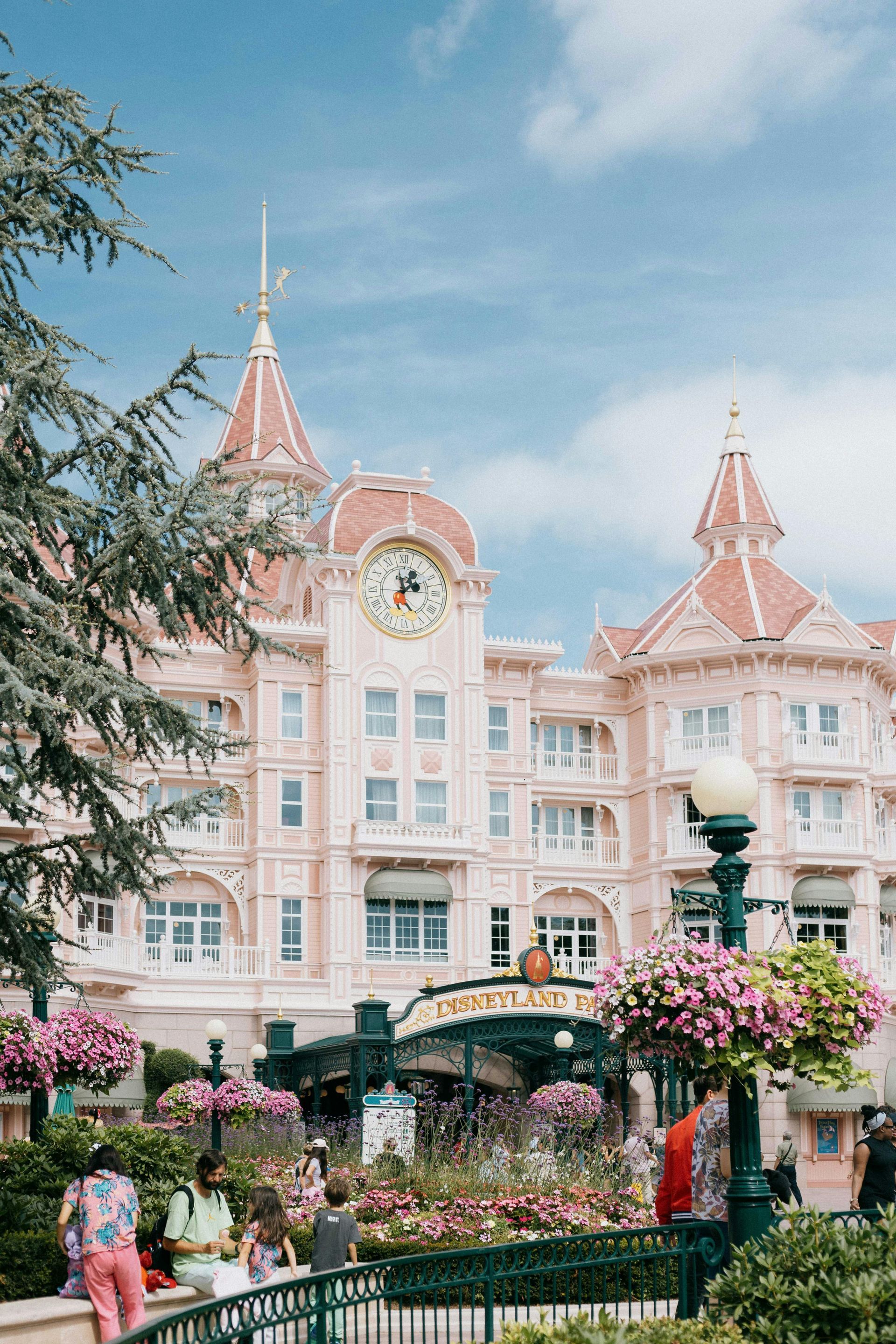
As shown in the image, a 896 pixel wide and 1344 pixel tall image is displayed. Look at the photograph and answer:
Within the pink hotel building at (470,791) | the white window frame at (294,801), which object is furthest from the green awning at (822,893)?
the white window frame at (294,801)

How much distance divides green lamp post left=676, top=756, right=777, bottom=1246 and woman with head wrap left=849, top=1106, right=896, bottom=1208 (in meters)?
2.26

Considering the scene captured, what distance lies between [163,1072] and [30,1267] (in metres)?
24.9

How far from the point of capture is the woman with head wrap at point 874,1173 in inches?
479

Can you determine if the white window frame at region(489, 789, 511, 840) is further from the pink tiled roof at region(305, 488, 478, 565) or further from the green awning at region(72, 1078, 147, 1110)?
the green awning at region(72, 1078, 147, 1110)

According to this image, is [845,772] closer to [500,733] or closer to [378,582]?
[500,733]

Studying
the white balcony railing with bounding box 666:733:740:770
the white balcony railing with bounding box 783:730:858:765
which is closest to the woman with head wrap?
the white balcony railing with bounding box 783:730:858:765

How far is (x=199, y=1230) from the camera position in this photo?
10.8m

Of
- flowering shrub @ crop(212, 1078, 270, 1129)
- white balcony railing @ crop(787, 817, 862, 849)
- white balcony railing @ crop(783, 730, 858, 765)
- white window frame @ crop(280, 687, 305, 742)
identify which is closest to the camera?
flowering shrub @ crop(212, 1078, 270, 1129)

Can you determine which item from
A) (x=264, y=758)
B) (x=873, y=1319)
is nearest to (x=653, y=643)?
(x=264, y=758)

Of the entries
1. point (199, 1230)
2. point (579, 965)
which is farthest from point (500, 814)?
point (199, 1230)

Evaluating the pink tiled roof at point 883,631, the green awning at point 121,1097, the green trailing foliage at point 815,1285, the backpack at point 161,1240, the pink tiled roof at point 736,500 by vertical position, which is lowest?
the green awning at point 121,1097

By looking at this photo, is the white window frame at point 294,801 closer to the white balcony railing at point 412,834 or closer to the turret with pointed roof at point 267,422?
the white balcony railing at point 412,834

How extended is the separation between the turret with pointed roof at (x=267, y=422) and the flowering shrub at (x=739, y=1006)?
39.9 m

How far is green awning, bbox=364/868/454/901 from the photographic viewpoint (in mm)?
40844
